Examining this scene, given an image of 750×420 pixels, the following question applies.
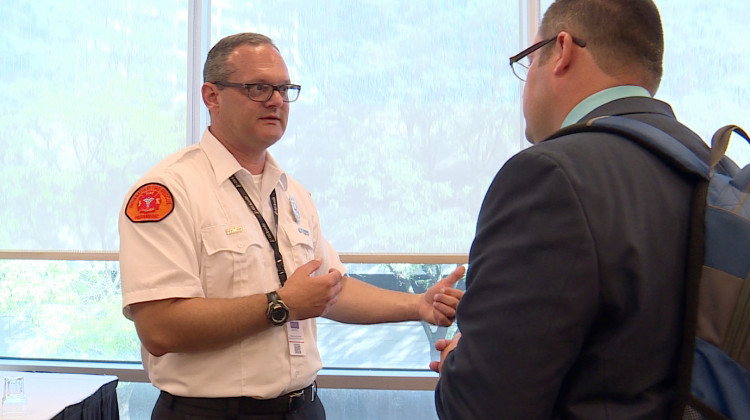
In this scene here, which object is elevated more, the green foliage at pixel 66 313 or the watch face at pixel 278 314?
the watch face at pixel 278 314

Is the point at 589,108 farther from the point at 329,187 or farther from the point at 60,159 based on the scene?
the point at 60,159

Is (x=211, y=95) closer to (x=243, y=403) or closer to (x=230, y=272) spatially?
(x=230, y=272)

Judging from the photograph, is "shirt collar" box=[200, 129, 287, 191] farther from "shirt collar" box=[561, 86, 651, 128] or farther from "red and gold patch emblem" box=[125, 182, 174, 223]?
"shirt collar" box=[561, 86, 651, 128]

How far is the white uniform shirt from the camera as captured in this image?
1.76 meters

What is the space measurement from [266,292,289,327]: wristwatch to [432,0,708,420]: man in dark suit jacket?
827 mm

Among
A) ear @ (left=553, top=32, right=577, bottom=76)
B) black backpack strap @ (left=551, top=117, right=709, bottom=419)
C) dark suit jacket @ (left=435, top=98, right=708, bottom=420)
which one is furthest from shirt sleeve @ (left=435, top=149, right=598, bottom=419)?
ear @ (left=553, top=32, right=577, bottom=76)

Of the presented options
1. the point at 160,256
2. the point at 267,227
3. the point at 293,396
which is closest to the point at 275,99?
the point at 267,227

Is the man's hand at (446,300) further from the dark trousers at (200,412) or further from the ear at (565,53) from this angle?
the ear at (565,53)

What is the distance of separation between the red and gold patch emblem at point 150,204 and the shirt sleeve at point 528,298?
1077 millimetres

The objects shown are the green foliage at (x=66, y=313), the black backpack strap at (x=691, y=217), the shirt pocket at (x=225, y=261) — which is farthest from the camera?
the green foliage at (x=66, y=313)

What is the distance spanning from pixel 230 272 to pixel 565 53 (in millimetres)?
1083

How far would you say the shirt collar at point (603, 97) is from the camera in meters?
1.21

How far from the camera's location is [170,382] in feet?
5.93

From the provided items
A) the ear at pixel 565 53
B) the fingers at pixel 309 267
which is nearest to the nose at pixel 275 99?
the fingers at pixel 309 267
